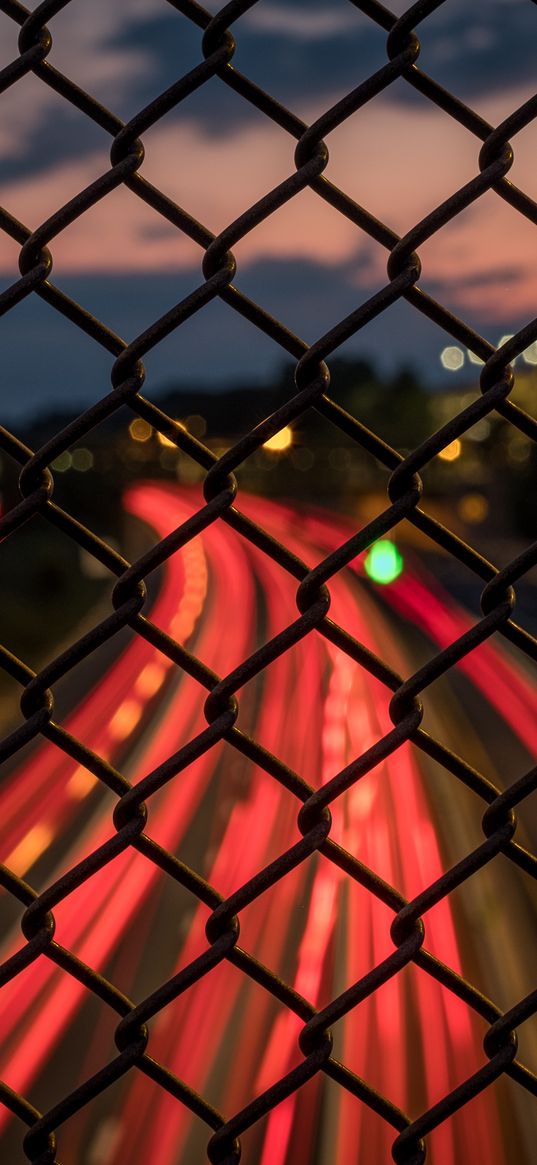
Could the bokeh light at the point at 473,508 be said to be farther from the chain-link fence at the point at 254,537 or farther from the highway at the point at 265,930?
the chain-link fence at the point at 254,537

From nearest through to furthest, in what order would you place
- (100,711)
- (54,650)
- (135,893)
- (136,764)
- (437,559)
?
(135,893), (136,764), (100,711), (54,650), (437,559)

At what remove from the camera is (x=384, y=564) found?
171ft

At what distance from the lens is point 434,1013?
10180mm

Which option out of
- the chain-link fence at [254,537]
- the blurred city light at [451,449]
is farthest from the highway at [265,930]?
the chain-link fence at [254,537]

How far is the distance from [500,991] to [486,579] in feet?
32.1

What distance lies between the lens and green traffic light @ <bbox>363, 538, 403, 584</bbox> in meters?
49.8

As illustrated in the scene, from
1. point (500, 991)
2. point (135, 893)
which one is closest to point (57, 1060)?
point (500, 991)

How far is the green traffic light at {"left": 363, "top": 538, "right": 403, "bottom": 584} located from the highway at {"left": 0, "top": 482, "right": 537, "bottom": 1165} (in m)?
19.2

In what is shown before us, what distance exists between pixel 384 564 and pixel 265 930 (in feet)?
132

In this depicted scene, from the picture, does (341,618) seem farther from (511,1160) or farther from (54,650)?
(511,1160)

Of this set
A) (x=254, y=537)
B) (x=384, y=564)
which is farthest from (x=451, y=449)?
(x=384, y=564)

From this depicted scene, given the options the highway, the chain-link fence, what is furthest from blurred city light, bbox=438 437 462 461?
the highway

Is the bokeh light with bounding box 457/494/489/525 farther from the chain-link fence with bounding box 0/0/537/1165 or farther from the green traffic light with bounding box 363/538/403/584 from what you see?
the chain-link fence with bounding box 0/0/537/1165

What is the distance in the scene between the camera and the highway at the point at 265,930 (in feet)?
26.6
